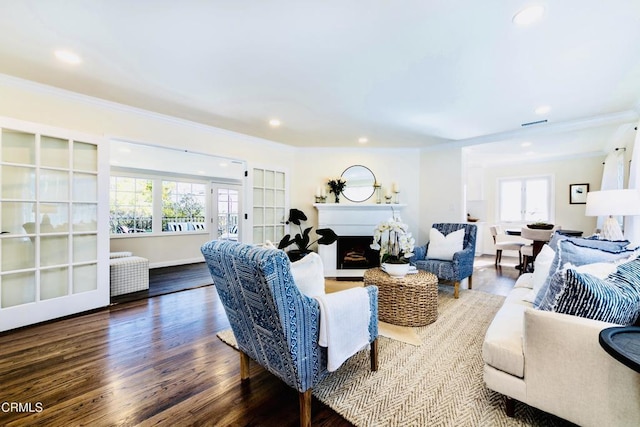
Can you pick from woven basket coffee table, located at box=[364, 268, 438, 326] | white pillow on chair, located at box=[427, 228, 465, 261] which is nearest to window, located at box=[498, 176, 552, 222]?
white pillow on chair, located at box=[427, 228, 465, 261]

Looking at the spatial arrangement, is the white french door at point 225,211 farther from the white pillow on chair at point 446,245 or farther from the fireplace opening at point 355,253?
the white pillow on chair at point 446,245

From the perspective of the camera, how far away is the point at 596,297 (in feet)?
4.14

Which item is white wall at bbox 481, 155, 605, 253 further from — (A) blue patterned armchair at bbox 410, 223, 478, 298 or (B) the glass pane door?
(B) the glass pane door

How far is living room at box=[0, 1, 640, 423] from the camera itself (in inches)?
72.7

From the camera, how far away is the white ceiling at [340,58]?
1737mm

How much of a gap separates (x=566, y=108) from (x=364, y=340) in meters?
3.62

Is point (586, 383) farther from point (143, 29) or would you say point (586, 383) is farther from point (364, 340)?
point (143, 29)

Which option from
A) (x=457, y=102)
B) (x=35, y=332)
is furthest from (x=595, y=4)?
(x=35, y=332)

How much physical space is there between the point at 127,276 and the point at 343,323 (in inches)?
138

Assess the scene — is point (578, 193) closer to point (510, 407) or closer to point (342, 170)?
point (342, 170)

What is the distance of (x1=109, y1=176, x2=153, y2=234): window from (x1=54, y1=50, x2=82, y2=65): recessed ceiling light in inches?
152

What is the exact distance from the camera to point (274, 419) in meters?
1.52

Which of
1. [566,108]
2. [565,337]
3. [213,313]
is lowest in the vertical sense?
[213,313]

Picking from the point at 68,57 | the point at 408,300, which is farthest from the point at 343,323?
the point at 68,57
